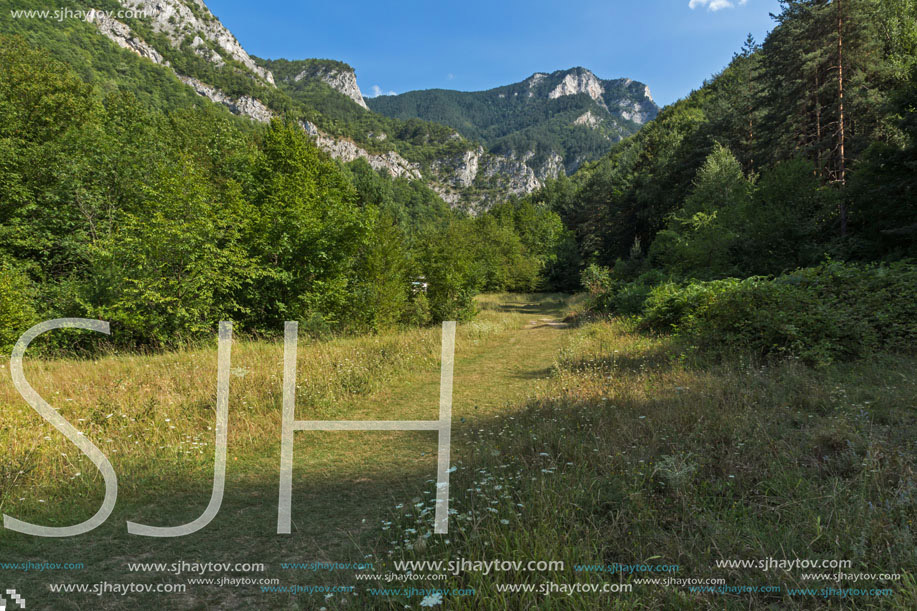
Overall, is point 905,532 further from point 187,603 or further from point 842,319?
point 842,319

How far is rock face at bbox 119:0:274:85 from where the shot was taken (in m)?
146

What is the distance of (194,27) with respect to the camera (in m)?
162

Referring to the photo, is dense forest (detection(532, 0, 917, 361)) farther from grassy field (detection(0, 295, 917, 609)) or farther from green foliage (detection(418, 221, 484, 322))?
green foliage (detection(418, 221, 484, 322))

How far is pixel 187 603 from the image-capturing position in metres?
2.74

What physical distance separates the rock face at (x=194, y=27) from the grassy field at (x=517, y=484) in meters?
193

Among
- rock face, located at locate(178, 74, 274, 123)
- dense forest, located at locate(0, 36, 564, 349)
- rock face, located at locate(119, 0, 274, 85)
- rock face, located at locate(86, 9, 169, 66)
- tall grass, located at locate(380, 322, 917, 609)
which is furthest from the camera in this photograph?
rock face, located at locate(119, 0, 274, 85)

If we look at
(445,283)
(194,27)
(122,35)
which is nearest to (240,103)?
(122,35)

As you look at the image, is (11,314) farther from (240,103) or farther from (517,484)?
(240,103)

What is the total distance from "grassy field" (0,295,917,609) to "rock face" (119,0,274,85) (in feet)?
634

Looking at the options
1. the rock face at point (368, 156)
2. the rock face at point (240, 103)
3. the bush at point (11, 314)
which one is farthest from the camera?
the rock face at point (368, 156)

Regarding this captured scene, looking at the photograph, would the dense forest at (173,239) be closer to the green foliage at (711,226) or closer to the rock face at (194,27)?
the green foliage at (711,226)

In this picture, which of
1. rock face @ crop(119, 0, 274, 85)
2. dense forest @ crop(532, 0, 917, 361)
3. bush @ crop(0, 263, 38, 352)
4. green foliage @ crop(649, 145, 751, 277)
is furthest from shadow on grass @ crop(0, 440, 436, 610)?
rock face @ crop(119, 0, 274, 85)

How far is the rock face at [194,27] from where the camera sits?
146125 millimetres

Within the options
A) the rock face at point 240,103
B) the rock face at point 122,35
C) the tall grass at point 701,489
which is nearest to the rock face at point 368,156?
the rock face at point 240,103
